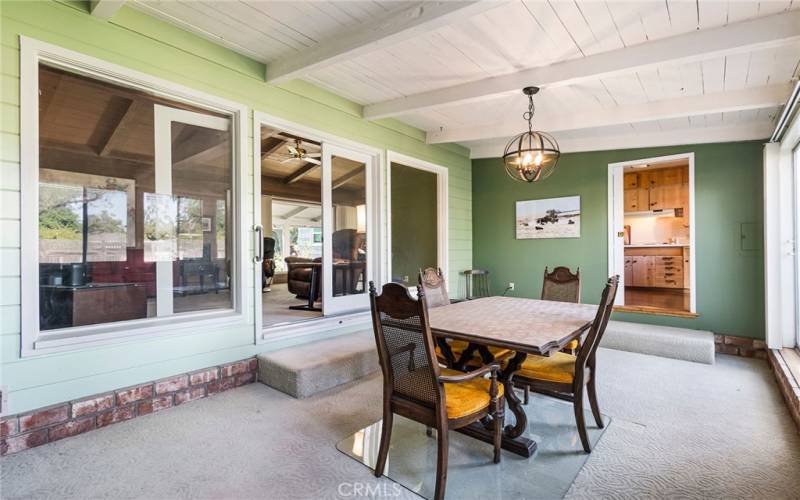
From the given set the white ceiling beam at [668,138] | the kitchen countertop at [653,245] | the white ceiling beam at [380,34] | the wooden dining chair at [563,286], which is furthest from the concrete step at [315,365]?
the kitchen countertop at [653,245]

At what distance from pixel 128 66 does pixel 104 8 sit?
363mm

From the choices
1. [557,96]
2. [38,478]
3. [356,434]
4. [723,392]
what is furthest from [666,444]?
[38,478]

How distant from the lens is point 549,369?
2.41m

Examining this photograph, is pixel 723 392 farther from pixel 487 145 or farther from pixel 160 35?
pixel 160 35

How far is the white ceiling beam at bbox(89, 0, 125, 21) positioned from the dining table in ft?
9.37

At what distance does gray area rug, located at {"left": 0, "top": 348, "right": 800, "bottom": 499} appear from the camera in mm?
1953

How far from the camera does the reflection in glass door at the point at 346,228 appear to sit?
429cm

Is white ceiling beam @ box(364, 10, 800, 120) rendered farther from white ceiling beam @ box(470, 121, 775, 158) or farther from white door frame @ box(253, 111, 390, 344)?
white ceiling beam @ box(470, 121, 775, 158)

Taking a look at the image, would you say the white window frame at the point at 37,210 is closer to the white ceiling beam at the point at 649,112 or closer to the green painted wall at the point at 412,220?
the green painted wall at the point at 412,220

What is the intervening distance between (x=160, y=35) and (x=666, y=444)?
451 centimetres

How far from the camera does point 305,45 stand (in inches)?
123

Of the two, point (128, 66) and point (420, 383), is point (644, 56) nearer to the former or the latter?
point (420, 383)

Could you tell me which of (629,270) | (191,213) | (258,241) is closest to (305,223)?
(258,241)

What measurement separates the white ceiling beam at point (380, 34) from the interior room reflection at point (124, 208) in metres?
0.76
